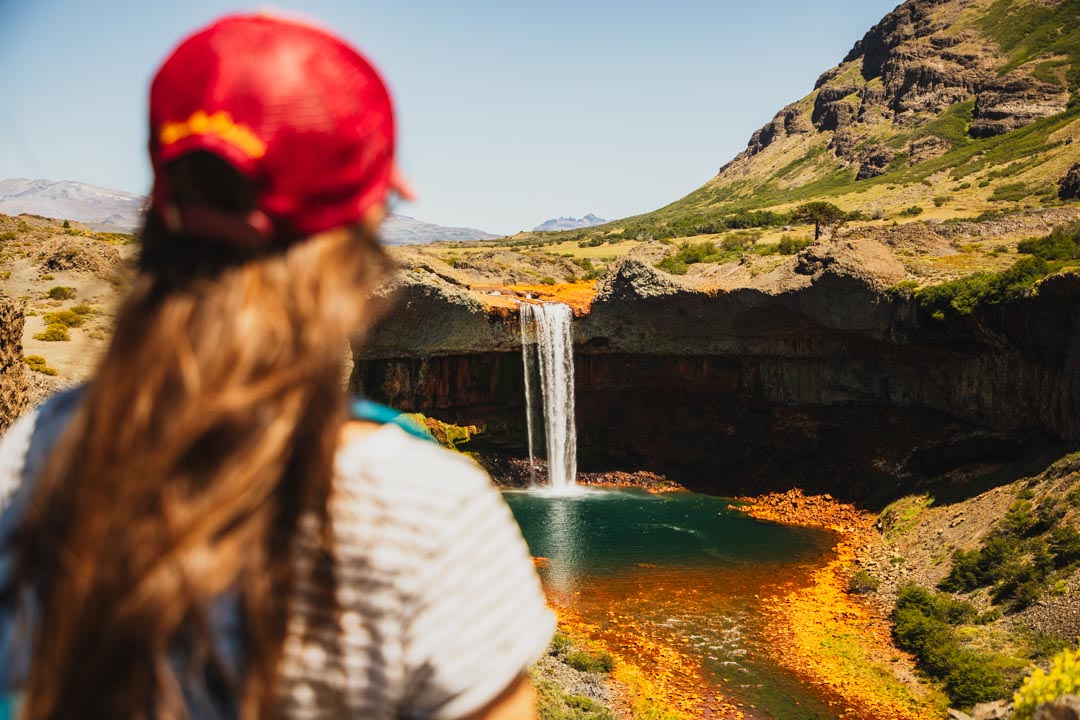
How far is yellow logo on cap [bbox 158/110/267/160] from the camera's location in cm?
97

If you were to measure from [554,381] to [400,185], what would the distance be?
1172 inches

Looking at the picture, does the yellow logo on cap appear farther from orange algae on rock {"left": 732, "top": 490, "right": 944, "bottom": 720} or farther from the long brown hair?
orange algae on rock {"left": 732, "top": 490, "right": 944, "bottom": 720}

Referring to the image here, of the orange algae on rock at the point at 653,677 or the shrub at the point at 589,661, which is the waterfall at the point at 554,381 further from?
the shrub at the point at 589,661

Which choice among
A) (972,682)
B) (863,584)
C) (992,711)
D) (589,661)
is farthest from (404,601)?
(863,584)

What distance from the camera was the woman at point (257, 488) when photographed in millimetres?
893

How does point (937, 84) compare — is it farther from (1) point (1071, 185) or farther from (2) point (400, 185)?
(2) point (400, 185)

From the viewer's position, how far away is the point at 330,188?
3.32ft

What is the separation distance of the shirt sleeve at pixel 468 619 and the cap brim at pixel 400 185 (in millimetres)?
427

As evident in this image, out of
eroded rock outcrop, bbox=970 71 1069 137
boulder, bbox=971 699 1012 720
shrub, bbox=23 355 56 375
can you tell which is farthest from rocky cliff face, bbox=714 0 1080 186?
shrub, bbox=23 355 56 375

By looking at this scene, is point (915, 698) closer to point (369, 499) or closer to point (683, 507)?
point (683, 507)

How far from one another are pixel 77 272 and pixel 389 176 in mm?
34440

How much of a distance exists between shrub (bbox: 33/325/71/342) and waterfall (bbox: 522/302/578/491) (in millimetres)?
15040

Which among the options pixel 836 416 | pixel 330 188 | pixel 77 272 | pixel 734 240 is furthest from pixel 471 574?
pixel 734 240

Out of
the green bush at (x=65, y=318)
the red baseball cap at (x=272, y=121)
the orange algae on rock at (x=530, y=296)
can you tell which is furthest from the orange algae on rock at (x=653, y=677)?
the green bush at (x=65, y=318)
